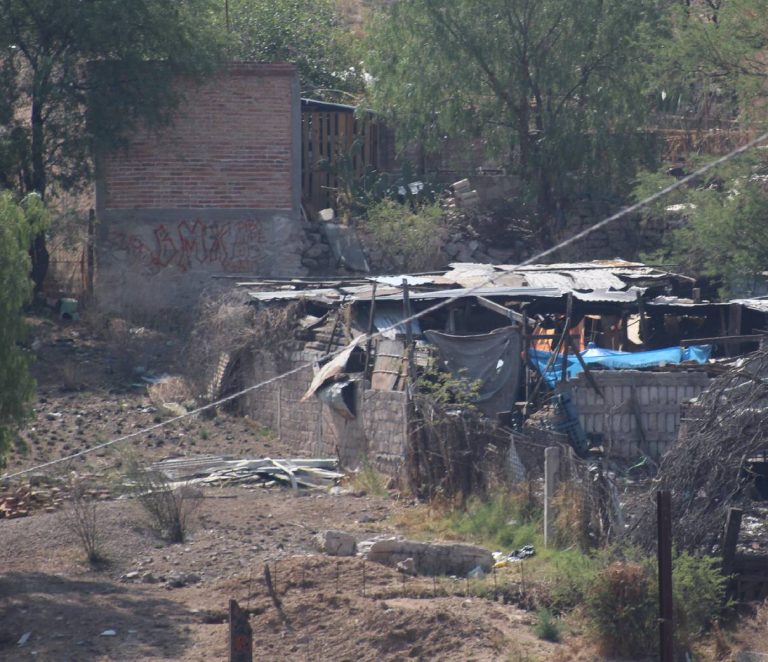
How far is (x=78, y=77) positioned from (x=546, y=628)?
1681cm

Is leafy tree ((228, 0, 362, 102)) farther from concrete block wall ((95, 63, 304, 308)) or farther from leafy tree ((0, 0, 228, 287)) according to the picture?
leafy tree ((0, 0, 228, 287))

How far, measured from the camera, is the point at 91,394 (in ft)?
64.9

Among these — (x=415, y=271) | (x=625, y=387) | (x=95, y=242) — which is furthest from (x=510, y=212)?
(x=625, y=387)

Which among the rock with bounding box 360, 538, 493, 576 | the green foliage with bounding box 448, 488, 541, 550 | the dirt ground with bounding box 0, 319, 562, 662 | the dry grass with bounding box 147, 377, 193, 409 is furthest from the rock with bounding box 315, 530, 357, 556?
the dry grass with bounding box 147, 377, 193, 409

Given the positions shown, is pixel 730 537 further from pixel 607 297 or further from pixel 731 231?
pixel 731 231

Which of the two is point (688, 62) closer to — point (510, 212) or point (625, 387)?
point (510, 212)

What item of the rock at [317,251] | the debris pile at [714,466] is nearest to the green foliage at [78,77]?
the rock at [317,251]

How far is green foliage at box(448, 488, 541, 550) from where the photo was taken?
12477mm

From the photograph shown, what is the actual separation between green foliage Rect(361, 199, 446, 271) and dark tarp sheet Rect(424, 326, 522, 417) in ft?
25.1

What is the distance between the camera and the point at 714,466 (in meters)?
10.5

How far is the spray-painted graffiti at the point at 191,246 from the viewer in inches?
913

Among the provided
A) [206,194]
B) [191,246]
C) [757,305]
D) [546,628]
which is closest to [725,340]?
[757,305]

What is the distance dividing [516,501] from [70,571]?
473 centimetres

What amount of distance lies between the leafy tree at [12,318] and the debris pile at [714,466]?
5670 millimetres
